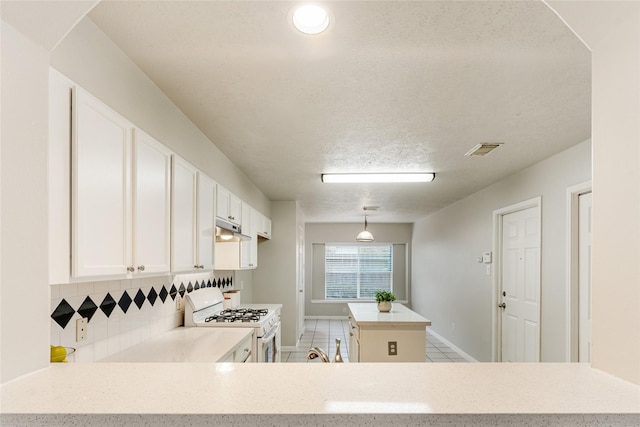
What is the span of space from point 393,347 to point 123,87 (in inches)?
132

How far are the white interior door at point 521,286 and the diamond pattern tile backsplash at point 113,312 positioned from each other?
11.5 feet

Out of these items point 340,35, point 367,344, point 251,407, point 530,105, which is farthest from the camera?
point 367,344

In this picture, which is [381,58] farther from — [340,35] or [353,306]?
[353,306]

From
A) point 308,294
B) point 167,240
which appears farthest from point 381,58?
point 308,294

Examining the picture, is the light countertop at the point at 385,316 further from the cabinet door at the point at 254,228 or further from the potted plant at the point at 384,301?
the cabinet door at the point at 254,228

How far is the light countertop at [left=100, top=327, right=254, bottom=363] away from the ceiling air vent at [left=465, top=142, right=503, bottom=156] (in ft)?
8.12

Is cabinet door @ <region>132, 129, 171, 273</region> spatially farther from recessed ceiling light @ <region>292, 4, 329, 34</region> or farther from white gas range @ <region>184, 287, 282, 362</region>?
white gas range @ <region>184, 287, 282, 362</region>

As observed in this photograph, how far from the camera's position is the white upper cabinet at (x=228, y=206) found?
3.28 metres

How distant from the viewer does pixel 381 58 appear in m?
1.89

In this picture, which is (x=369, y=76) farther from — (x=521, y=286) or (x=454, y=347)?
(x=454, y=347)

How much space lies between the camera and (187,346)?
2.60 meters

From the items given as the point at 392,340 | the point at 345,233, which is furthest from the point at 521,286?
the point at 345,233

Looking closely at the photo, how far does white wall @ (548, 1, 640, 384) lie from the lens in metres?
0.91

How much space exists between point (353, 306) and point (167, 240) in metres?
3.42
